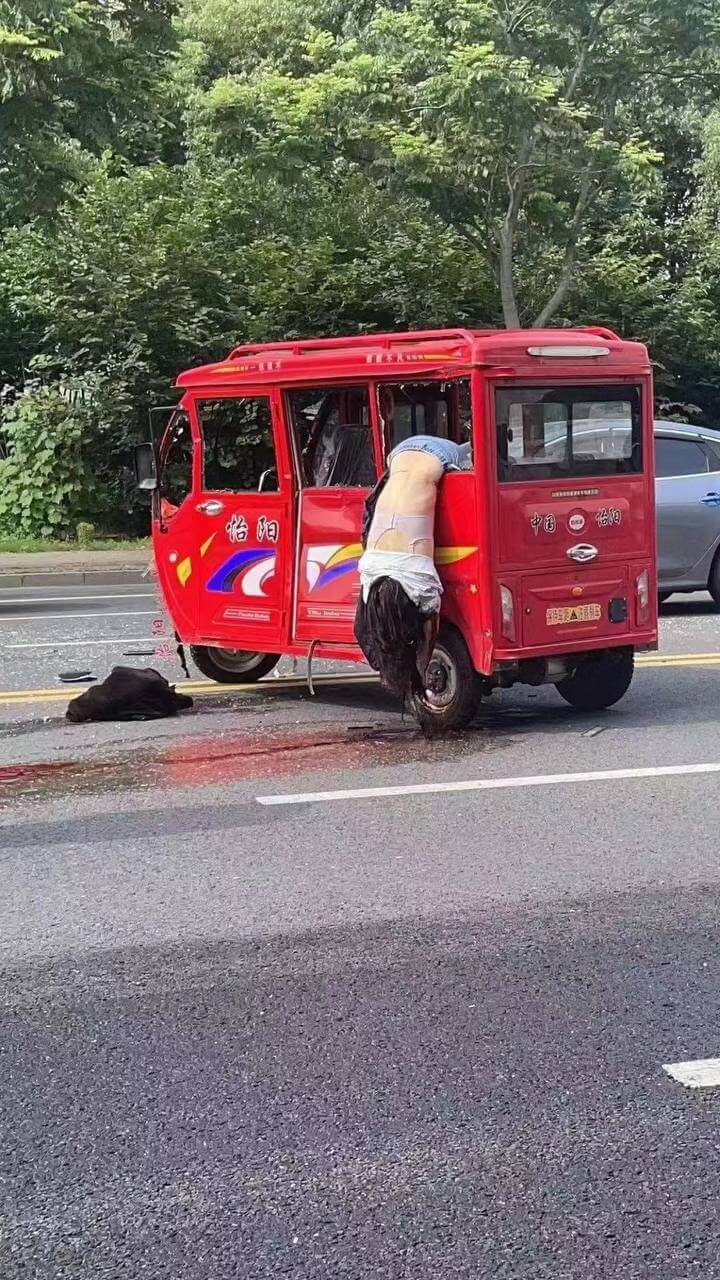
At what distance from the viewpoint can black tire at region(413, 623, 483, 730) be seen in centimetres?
878

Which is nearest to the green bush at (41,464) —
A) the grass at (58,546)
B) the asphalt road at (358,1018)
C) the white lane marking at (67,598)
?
the grass at (58,546)

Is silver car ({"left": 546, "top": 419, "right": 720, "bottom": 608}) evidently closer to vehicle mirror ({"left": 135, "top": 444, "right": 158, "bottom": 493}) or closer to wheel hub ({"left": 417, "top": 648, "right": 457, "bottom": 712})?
vehicle mirror ({"left": 135, "top": 444, "right": 158, "bottom": 493})

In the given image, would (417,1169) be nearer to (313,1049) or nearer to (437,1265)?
(437,1265)

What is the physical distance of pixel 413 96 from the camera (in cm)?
2288

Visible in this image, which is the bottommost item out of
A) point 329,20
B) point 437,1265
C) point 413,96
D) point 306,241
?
point 437,1265

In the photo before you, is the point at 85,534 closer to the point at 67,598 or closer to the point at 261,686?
the point at 67,598

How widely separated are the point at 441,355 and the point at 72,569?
12.1 meters

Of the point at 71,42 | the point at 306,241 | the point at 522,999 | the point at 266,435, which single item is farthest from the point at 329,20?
the point at 522,999

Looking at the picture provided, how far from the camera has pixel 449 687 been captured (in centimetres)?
887

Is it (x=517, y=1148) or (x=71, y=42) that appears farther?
(x=71, y=42)

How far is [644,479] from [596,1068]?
5807 millimetres

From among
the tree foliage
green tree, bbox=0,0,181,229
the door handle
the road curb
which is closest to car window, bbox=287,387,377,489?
the door handle

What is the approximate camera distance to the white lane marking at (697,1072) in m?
3.99

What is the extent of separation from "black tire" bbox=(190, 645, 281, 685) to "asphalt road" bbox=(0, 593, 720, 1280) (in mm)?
2766
